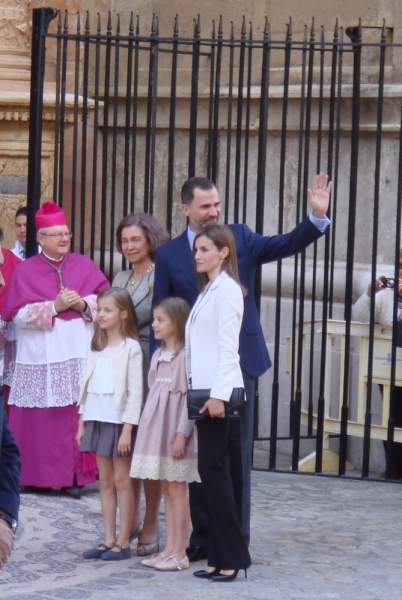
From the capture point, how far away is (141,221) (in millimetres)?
7410

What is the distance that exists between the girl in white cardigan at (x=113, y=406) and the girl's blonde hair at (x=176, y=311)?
1.41 ft

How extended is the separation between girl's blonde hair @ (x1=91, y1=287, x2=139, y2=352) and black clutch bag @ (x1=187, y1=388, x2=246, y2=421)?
844 millimetres

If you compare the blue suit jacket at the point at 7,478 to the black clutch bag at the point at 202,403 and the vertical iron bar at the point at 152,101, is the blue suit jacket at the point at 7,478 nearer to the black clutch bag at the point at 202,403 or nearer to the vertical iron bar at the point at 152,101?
the black clutch bag at the point at 202,403

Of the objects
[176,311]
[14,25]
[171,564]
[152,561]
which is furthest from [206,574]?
[14,25]

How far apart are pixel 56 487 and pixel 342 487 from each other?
1529mm

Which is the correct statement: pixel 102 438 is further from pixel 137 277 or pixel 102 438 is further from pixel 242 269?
pixel 242 269

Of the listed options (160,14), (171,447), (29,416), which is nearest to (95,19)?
(160,14)

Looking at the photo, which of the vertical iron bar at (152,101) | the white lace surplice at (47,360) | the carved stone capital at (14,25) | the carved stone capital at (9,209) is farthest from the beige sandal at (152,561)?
the carved stone capital at (14,25)

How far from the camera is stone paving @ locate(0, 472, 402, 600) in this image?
643 cm

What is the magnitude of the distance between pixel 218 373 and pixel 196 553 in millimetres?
958

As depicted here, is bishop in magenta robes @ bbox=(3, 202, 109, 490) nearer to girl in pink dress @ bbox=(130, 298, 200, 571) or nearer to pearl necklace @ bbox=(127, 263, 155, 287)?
pearl necklace @ bbox=(127, 263, 155, 287)

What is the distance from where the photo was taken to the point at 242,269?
6.86m

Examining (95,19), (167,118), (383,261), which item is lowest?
(383,261)

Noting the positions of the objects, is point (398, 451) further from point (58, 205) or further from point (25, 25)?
point (25, 25)
